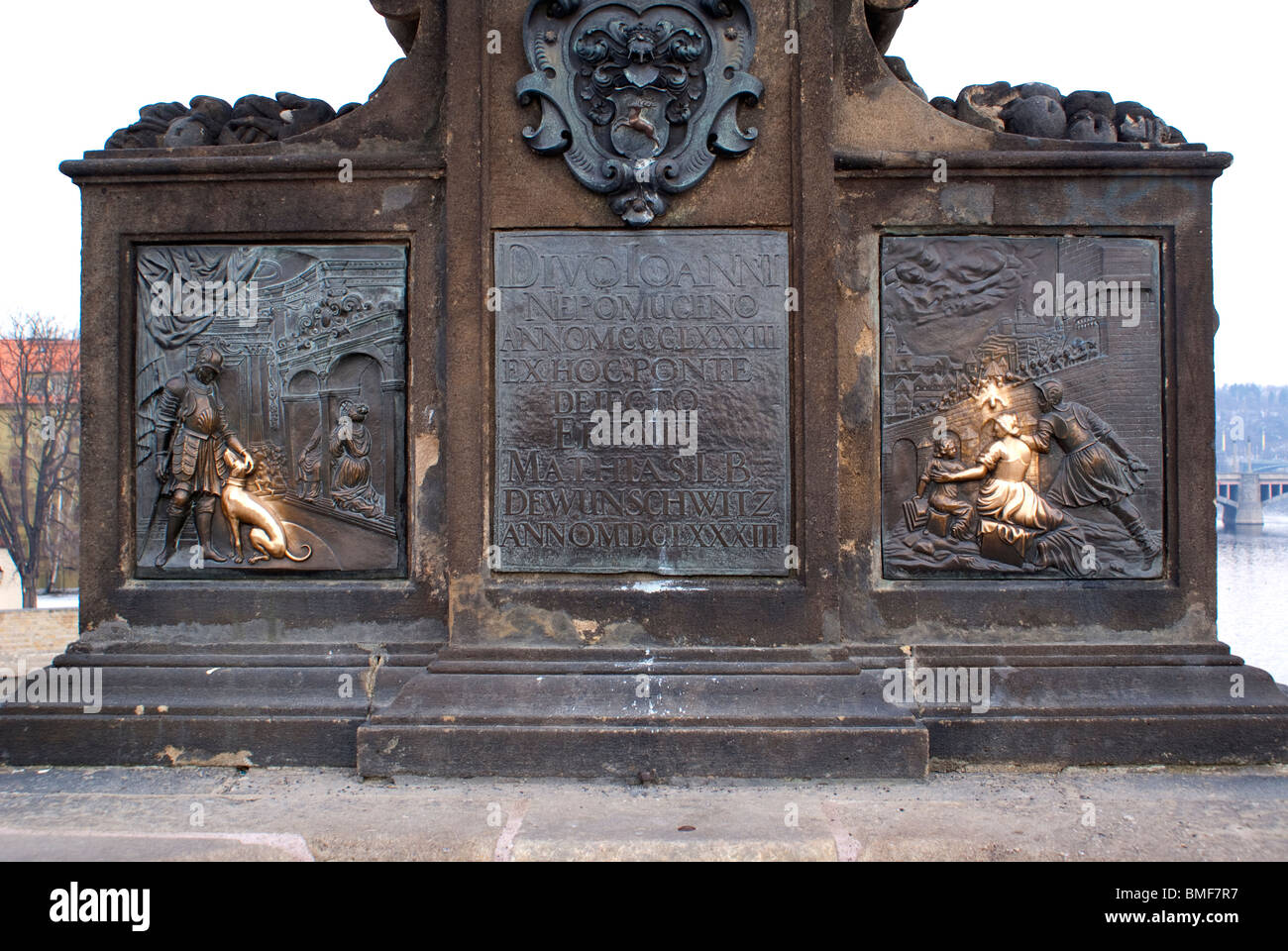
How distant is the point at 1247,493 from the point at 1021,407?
9.52 meters

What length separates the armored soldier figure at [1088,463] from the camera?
5.39m

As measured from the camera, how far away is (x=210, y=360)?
550 cm

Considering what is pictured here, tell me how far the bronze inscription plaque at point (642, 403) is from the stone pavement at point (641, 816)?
4.28ft

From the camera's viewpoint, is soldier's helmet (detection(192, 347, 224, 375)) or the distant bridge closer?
soldier's helmet (detection(192, 347, 224, 375))

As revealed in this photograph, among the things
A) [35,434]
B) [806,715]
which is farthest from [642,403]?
[35,434]

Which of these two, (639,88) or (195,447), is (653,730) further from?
(639,88)

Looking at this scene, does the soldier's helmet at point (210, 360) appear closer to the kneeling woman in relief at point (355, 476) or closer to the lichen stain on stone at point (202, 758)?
the kneeling woman in relief at point (355, 476)

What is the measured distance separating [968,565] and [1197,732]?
141cm

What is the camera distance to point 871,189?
5.43 metres

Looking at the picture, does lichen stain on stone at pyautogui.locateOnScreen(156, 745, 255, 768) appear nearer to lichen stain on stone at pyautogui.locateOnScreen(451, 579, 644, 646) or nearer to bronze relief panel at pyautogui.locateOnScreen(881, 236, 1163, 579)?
lichen stain on stone at pyautogui.locateOnScreen(451, 579, 644, 646)

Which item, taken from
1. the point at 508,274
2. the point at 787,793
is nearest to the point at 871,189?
the point at 508,274

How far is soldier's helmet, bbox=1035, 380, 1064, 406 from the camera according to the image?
5387mm

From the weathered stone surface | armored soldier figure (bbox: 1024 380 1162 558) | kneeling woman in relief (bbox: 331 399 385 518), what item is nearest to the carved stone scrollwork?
the weathered stone surface

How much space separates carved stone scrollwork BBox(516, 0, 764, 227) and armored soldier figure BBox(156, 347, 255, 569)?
2366 millimetres
